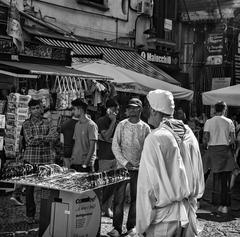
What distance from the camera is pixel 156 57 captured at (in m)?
15.8

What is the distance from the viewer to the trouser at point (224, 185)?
798cm

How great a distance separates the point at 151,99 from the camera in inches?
139

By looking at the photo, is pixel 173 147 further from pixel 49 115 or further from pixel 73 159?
pixel 49 115

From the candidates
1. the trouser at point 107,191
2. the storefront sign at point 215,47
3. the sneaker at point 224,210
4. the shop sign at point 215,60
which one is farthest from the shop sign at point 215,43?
the trouser at point 107,191

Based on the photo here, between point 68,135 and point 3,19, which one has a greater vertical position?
point 3,19

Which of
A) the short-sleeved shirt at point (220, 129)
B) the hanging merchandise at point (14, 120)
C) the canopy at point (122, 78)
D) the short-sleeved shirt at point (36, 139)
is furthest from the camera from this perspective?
the canopy at point (122, 78)

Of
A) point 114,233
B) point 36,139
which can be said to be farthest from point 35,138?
point 114,233

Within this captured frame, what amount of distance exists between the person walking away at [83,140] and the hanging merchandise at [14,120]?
187 cm

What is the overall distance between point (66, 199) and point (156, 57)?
36.6 feet

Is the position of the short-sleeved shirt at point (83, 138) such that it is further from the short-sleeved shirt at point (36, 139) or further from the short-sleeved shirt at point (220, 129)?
the short-sleeved shirt at point (220, 129)

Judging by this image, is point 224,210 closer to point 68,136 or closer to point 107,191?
point 107,191

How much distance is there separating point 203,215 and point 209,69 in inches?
477

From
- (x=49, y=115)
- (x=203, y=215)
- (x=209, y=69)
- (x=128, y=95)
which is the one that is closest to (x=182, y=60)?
(x=209, y=69)

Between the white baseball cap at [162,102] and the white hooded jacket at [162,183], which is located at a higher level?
the white baseball cap at [162,102]
